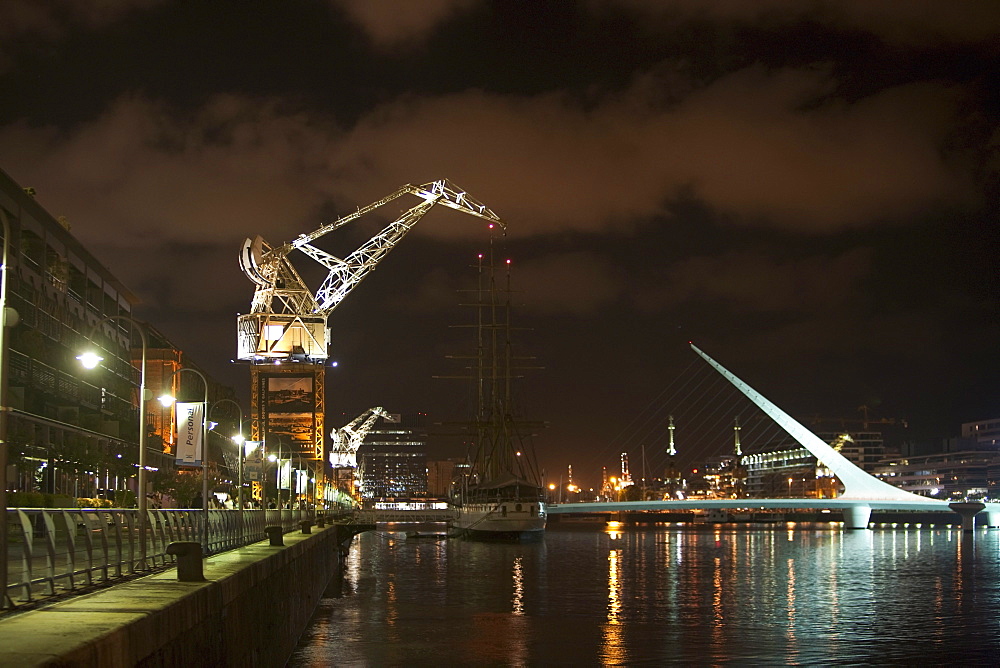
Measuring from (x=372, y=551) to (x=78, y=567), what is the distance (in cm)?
7833

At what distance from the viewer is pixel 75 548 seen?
51.9 ft

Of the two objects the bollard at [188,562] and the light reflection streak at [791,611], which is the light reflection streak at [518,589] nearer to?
the light reflection streak at [791,611]

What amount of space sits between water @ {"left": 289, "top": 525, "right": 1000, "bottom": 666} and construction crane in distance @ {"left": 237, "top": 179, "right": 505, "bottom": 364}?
171ft

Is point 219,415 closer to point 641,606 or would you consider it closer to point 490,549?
point 490,549

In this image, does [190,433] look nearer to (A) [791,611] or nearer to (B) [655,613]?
(B) [655,613]

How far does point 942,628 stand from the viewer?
3903 cm

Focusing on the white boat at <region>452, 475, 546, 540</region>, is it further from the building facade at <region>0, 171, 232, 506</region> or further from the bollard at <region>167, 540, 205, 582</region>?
the bollard at <region>167, 540, 205, 582</region>

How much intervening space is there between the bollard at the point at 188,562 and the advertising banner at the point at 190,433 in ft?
57.1

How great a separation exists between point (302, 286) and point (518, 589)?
78.8m

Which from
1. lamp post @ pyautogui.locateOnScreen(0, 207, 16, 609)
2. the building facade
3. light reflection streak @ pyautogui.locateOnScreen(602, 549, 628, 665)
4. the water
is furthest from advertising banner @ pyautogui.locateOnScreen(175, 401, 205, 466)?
lamp post @ pyautogui.locateOnScreen(0, 207, 16, 609)

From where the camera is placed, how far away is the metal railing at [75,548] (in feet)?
46.5

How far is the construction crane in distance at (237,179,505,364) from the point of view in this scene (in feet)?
402

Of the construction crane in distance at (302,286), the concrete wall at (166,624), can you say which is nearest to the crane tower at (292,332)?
the construction crane in distance at (302,286)

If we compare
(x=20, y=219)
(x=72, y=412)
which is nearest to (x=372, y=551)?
(x=72, y=412)
